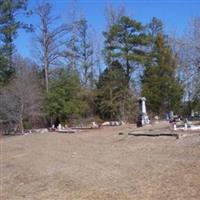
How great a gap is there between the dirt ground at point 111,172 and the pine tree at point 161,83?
2503 centimetres

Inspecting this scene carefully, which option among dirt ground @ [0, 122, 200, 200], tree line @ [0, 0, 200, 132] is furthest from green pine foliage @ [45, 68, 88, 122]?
dirt ground @ [0, 122, 200, 200]

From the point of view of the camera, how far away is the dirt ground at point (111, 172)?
1008 cm

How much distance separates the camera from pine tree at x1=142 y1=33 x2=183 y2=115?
43.2 m

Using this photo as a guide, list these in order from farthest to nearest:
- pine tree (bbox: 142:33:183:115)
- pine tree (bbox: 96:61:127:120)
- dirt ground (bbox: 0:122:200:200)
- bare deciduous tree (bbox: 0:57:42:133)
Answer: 1. pine tree (bbox: 96:61:127:120)
2. pine tree (bbox: 142:33:183:115)
3. bare deciduous tree (bbox: 0:57:42:133)
4. dirt ground (bbox: 0:122:200:200)

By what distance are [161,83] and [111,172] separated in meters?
31.4

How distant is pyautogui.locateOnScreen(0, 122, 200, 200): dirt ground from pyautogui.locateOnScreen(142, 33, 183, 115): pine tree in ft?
82.1

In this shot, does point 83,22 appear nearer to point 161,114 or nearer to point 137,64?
point 137,64

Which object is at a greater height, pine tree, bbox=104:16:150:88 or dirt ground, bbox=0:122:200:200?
pine tree, bbox=104:16:150:88

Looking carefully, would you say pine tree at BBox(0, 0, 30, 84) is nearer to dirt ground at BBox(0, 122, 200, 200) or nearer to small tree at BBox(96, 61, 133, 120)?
small tree at BBox(96, 61, 133, 120)

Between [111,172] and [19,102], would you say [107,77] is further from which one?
[111,172]

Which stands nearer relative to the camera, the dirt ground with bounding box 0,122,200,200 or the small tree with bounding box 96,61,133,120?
the dirt ground with bounding box 0,122,200,200

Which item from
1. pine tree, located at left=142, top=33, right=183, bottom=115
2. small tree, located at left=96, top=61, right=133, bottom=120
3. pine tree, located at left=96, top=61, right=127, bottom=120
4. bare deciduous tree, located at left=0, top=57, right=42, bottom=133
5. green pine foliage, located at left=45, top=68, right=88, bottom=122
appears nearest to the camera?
bare deciduous tree, located at left=0, top=57, right=42, bottom=133

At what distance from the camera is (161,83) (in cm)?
4306

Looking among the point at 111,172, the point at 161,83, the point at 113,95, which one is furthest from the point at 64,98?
the point at 111,172
